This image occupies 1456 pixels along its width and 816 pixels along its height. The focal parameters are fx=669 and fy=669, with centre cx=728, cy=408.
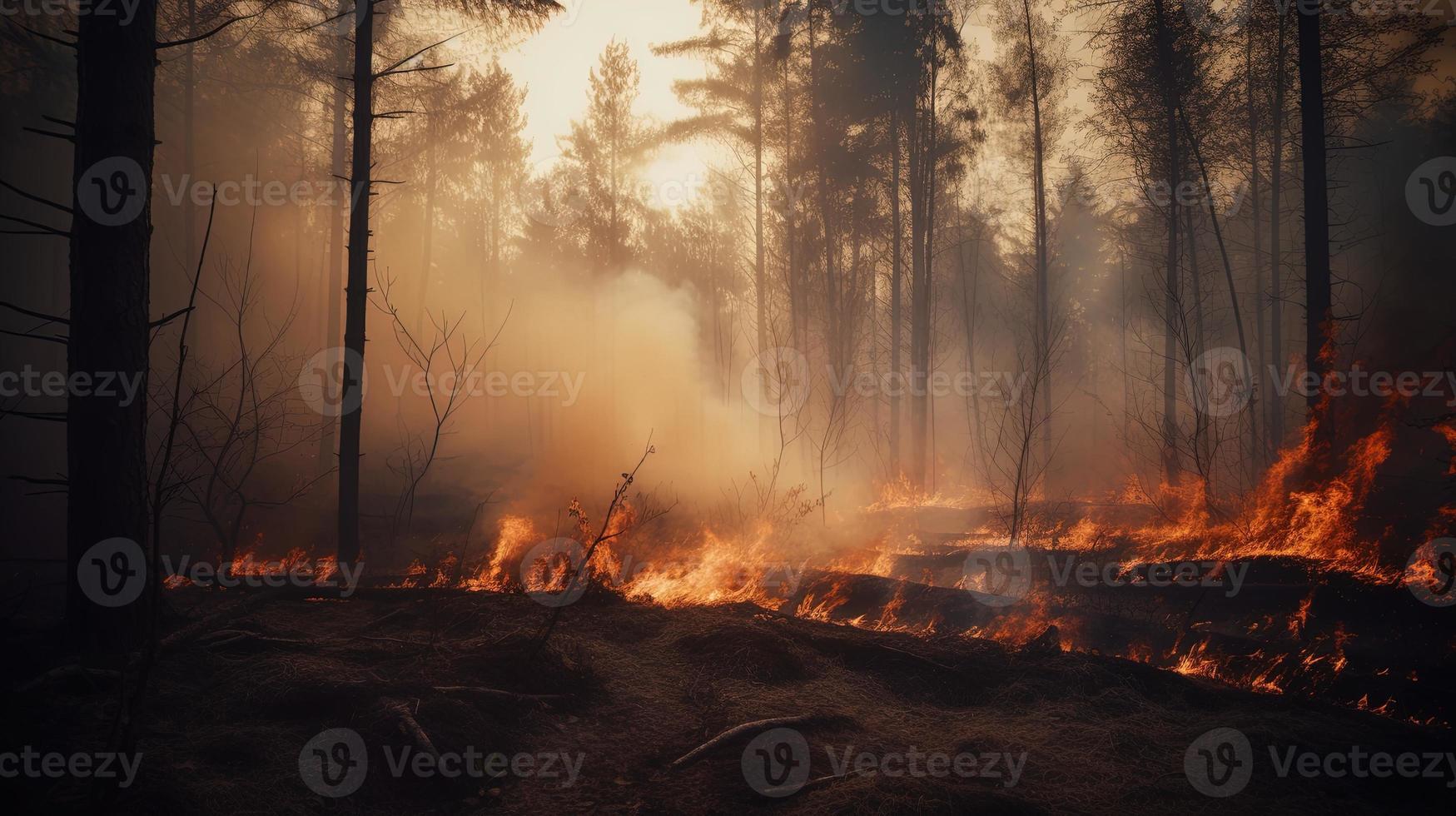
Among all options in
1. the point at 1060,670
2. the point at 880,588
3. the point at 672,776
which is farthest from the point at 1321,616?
the point at 672,776

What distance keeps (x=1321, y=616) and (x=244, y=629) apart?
31.0 ft

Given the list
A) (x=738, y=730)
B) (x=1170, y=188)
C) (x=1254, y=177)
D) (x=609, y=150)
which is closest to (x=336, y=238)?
(x=609, y=150)

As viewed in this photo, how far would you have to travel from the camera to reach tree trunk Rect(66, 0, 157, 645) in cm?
461

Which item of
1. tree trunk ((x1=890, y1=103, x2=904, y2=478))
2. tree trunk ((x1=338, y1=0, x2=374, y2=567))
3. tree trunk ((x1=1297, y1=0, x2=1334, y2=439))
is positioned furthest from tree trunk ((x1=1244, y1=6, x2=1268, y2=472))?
tree trunk ((x1=338, y1=0, x2=374, y2=567))

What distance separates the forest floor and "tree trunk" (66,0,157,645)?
0.62m

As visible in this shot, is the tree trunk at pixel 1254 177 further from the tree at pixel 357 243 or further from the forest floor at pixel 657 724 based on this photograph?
the tree at pixel 357 243

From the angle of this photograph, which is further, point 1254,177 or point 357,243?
point 1254,177

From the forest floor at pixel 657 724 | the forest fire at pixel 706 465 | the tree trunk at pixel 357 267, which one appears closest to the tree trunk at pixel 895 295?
the forest fire at pixel 706 465

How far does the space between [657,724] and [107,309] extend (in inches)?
190

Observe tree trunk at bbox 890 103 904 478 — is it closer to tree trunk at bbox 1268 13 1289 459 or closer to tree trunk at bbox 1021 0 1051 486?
tree trunk at bbox 1021 0 1051 486

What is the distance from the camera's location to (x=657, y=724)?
4699 mm

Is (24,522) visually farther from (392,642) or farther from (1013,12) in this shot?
(1013,12)

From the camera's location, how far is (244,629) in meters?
5.10

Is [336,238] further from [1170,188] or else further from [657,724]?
[1170,188]
